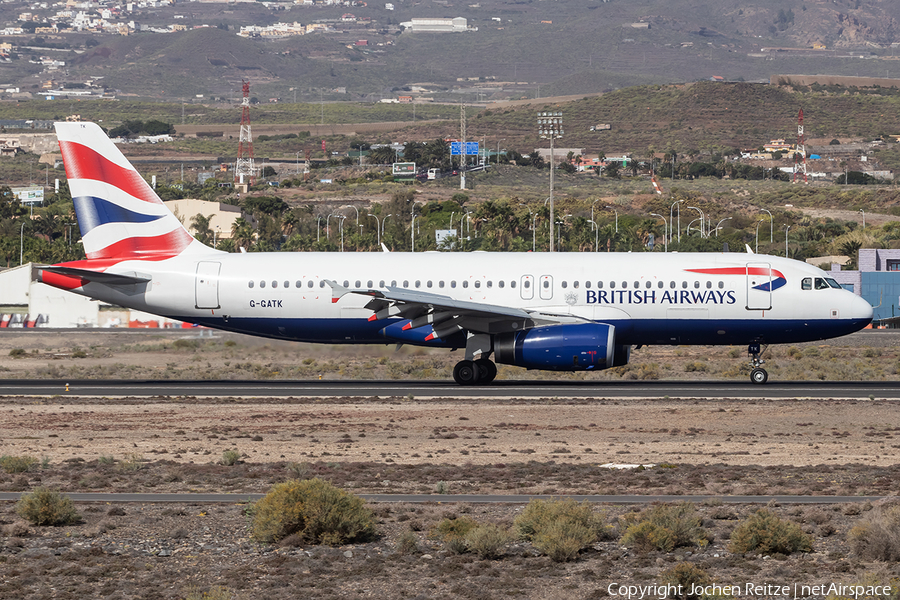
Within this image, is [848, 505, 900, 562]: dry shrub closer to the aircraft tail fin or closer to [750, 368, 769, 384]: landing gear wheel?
[750, 368, 769, 384]: landing gear wheel

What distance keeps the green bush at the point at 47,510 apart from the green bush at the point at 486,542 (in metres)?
6.70

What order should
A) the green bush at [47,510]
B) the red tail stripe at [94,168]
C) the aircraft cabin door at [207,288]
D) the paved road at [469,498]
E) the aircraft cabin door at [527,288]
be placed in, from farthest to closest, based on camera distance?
the red tail stripe at [94,168] → the aircraft cabin door at [207,288] → the aircraft cabin door at [527,288] → the paved road at [469,498] → the green bush at [47,510]

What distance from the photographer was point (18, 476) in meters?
22.9

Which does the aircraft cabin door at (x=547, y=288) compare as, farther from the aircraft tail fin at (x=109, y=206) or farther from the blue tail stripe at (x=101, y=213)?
the blue tail stripe at (x=101, y=213)

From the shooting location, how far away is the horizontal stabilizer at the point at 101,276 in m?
39.1

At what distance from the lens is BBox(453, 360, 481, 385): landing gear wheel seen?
39438mm

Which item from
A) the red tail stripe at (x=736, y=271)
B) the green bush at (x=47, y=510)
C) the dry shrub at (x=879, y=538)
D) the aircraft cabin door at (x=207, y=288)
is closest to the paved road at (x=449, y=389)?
the aircraft cabin door at (x=207, y=288)

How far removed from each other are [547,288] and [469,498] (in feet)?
61.3

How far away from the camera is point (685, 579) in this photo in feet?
49.1

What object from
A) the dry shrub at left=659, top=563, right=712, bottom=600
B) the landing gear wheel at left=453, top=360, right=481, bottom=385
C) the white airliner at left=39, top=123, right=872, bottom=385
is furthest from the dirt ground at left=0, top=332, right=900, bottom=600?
the landing gear wheel at left=453, top=360, right=481, bottom=385

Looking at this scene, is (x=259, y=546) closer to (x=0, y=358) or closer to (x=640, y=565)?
(x=640, y=565)

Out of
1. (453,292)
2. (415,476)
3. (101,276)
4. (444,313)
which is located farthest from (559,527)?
(101,276)

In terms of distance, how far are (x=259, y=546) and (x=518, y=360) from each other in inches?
781

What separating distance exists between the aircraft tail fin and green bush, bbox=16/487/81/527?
22.4 metres
